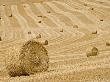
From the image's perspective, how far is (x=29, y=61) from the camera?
15.9m

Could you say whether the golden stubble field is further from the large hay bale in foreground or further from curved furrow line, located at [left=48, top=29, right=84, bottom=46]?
the large hay bale in foreground

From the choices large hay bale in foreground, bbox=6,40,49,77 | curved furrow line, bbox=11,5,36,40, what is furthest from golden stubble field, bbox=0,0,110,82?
large hay bale in foreground, bbox=6,40,49,77

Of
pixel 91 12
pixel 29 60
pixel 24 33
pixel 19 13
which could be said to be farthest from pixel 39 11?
pixel 29 60

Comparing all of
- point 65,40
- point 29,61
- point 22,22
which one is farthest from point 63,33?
point 29,61

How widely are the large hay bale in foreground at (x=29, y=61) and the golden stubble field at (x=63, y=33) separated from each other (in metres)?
0.36

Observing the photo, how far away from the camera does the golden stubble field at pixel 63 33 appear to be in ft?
50.4

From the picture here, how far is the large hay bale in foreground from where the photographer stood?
15438 millimetres

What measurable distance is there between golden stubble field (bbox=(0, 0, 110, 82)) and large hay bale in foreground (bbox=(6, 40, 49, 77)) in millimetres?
355

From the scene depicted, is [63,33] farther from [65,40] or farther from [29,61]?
[29,61]

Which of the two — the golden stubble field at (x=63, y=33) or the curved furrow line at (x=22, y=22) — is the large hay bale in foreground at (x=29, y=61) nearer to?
the golden stubble field at (x=63, y=33)

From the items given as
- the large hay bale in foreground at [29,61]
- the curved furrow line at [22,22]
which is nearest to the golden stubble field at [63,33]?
the curved furrow line at [22,22]

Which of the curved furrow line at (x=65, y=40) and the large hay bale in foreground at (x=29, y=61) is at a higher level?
the large hay bale in foreground at (x=29, y=61)

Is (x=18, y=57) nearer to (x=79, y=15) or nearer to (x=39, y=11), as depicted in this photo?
(x=79, y=15)

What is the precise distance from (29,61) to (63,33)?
2419cm
